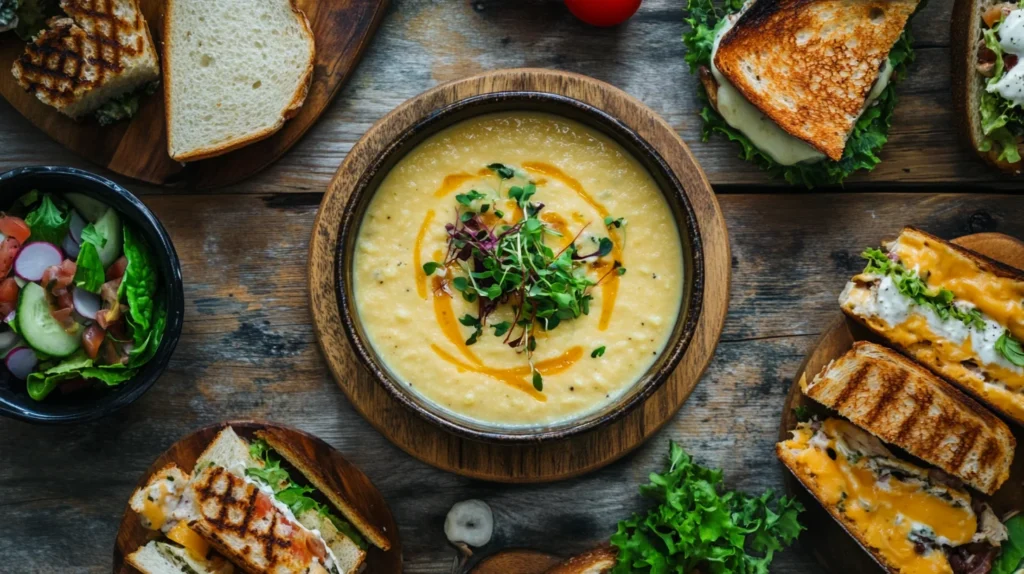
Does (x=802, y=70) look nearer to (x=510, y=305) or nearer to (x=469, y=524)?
(x=510, y=305)

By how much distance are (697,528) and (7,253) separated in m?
2.51

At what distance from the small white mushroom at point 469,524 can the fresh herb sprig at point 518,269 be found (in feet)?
2.34

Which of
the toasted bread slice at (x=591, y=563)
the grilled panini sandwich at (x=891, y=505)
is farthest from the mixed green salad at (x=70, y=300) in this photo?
the grilled panini sandwich at (x=891, y=505)

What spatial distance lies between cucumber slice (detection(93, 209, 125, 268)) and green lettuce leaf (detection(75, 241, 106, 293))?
0.23 ft

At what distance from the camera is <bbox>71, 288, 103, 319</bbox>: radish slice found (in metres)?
2.95

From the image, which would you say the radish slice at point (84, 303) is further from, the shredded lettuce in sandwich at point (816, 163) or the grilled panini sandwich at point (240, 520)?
the shredded lettuce in sandwich at point (816, 163)

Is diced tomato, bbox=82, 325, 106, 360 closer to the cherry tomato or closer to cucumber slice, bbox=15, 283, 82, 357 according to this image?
cucumber slice, bbox=15, 283, 82, 357

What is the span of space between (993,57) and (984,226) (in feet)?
2.05

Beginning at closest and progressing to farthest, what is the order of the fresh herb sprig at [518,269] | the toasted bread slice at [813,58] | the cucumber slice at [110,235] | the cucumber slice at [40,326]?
1. the fresh herb sprig at [518,269]
2. the cucumber slice at [40,326]
3. the cucumber slice at [110,235]
4. the toasted bread slice at [813,58]

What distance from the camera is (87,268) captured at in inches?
114

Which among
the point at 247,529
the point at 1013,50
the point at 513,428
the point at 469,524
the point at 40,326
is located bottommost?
the point at 469,524

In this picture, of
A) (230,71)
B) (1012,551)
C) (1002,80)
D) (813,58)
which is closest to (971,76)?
(1002,80)

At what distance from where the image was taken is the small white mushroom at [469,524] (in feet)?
10.6

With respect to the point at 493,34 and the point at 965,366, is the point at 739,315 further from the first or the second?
the point at 493,34
